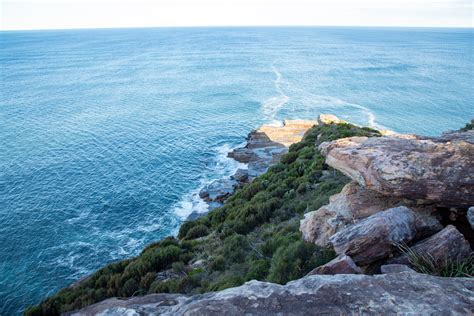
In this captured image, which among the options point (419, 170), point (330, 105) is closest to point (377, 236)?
point (419, 170)

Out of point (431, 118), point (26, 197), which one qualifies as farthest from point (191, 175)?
point (431, 118)

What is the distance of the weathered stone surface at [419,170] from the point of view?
10.6m

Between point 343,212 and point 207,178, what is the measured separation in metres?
32.4

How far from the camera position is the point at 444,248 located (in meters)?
9.09

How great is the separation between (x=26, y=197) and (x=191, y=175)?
18.3 m

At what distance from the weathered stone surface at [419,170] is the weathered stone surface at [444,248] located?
1.57 m

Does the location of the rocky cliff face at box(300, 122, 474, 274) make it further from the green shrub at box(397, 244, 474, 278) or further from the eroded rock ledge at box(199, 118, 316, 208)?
the eroded rock ledge at box(199, 118, 316, 208)

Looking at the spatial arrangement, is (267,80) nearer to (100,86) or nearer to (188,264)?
(100,86)

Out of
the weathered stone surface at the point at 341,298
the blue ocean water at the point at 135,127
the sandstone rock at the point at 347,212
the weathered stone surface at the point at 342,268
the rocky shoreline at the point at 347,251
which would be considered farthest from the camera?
the blue ocean water at the point at 135,127

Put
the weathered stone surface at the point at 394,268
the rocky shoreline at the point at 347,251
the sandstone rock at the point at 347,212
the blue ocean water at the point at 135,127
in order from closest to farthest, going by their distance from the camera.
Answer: the rocky shoreline at the point at 347,251, the weathered stone surface at the point at 394,268, the sandstone rock at the point at 347,212, the blue ocean water at the point at 135,127

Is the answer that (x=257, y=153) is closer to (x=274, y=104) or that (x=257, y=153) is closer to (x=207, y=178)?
(x=207, y=178)

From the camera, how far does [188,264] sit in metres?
19.0

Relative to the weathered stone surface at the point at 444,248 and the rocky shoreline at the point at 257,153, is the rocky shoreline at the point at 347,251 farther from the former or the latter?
the rocky shoreline at the point at 257,153

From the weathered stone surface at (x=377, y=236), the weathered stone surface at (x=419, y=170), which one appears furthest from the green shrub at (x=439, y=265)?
the weathered stone surface at (x=419, y=170)
